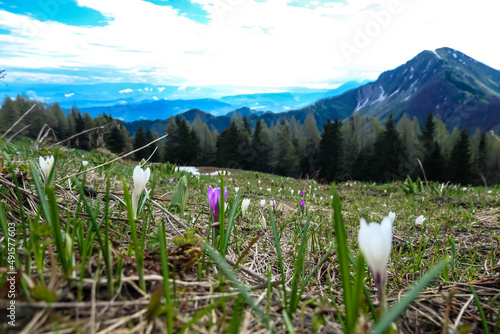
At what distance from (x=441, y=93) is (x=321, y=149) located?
136 meters

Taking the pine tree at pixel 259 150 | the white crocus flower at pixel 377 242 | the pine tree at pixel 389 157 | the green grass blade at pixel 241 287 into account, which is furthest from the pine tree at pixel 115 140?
the white crocus flower at pixel 377 242

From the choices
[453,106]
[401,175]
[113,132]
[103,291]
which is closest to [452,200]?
[103,291]

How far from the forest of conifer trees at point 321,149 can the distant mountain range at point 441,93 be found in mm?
68490

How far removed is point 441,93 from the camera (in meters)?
151

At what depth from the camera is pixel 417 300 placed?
116 centimetres

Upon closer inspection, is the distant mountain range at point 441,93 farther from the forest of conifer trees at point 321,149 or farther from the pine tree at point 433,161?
the pine tree at point 433,161

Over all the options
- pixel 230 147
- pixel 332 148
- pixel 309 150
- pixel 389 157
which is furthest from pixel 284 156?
pixel 389 157

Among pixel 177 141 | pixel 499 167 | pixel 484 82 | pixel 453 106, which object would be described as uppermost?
pixel 484 82

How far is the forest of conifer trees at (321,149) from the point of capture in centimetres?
4112

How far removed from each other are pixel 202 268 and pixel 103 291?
340 millimetres

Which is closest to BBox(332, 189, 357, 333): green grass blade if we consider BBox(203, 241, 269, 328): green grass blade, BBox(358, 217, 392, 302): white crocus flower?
BBox(358, 217, 392, 302): white crocus flower

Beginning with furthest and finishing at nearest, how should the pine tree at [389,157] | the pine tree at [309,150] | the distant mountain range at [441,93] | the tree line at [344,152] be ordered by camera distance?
the distant mountain range at [441,93]
the pine tree at [309,150]
the pine tree at [389,157]
the tree line at [344,152]

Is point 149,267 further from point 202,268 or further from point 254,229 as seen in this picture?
point 254,229

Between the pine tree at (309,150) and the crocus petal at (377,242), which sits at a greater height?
the crocus petal at (377,242)
